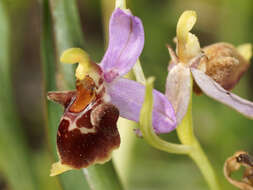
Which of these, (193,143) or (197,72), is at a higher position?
(197,72)

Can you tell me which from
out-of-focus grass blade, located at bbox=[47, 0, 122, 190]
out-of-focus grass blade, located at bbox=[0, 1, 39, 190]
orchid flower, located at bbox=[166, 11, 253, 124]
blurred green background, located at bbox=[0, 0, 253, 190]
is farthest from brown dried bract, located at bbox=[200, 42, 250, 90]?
out-of-focus grass blade, located at bbox=[0, 1, 39, 190]

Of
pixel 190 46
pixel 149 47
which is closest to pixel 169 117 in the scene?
pixel 190 46

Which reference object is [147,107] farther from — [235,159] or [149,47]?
[149,47]

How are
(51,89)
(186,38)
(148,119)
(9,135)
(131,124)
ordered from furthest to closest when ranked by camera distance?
(131,124)
(9,135)
(51,89)
(186,38)
(148,119)

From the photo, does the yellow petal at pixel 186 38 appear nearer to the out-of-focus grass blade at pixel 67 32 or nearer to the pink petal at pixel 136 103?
the pink petal at pixel 136 103

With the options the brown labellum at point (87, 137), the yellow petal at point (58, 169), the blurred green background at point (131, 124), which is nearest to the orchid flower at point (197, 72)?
the brown labellum at point (87, 137)

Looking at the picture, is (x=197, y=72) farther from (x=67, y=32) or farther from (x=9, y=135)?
(x=9, y=135)

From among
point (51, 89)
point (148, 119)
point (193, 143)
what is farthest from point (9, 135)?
point (148, 119)
